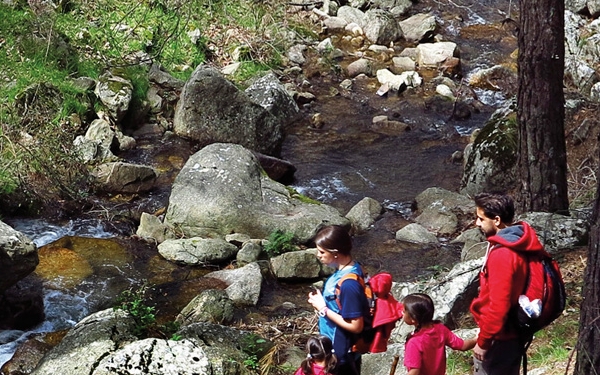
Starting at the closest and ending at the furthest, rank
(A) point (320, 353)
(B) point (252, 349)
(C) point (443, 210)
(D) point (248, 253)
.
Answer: (A) point (320, 353) → (B) point (252, 349) → (D) point (248, 253) → (C) point (443, 210)

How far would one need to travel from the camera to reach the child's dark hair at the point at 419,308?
154 inches

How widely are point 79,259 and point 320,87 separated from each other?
23.3ft

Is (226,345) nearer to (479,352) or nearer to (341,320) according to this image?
(341,320)

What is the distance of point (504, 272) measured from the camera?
3.66 meters

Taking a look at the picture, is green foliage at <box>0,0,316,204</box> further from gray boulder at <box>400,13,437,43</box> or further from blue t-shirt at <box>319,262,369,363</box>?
blue t-shirt at <box>319,262,369,363</box>

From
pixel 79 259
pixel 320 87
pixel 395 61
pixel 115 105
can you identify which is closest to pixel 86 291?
pixel 79 259

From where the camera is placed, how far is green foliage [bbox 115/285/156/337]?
19.4 ft

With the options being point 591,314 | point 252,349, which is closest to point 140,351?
point 252,349

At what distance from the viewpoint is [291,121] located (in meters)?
12.9

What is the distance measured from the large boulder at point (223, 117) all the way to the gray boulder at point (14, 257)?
4.74 metres

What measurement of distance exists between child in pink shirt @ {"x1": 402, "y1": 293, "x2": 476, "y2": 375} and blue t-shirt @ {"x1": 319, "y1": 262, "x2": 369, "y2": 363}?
252 mm

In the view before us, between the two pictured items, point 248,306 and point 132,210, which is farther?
point 132,210

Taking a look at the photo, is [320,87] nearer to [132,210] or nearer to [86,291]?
[132,210]

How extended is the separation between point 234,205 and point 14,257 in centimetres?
290
